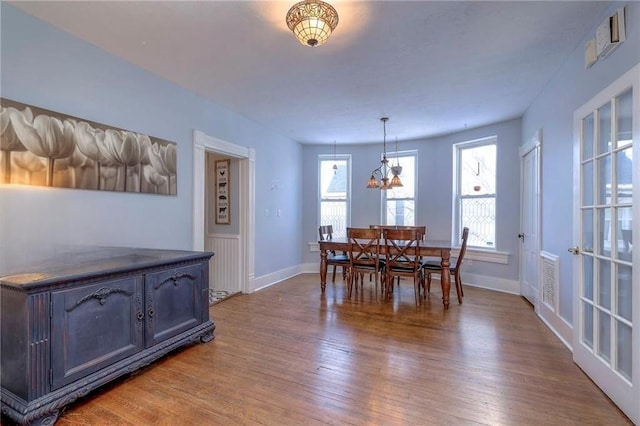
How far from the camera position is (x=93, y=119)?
8.04ft

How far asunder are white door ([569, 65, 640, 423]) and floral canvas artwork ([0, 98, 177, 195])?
3.55 m

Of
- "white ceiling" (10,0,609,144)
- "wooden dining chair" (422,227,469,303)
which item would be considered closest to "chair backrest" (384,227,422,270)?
"wooden dining chair" (422,227,469,303)

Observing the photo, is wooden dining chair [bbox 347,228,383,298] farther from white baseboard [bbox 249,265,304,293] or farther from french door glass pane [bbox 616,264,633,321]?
french door glass pane [bbox 616,264,633,321]

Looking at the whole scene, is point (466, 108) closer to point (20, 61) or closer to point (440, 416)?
point (440, 416)

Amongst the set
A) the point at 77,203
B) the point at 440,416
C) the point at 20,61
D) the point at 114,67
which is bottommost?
the point at 440,416

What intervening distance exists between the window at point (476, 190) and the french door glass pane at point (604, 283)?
2.64 metres

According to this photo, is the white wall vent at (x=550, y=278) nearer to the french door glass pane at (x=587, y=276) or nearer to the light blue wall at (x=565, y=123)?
the light blue wall at (x=565, y=123)

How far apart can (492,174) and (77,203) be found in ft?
16.8

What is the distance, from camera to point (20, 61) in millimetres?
2018

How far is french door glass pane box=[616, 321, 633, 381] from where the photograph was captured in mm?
1752

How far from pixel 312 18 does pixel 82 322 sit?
2216mm

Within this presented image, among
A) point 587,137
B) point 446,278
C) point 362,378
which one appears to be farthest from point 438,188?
point 362,378

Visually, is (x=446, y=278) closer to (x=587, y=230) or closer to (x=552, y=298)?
(x=552, y=298)

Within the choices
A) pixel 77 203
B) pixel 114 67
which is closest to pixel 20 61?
pixel 114 67
